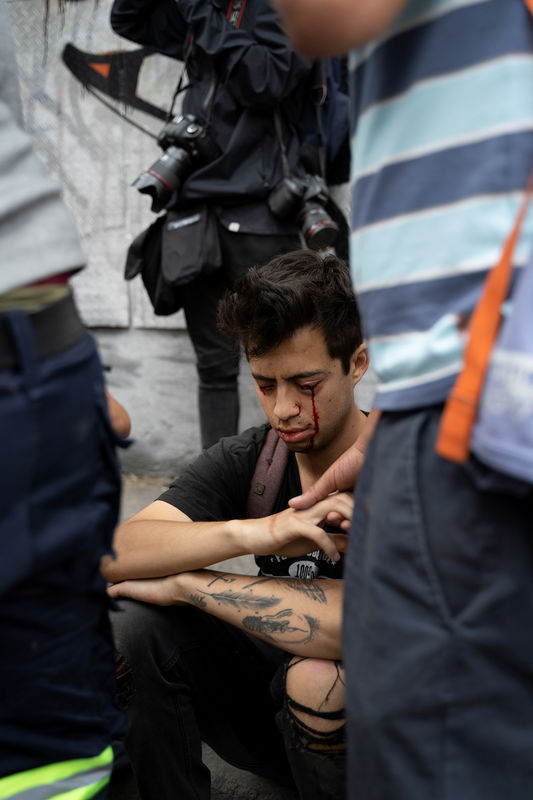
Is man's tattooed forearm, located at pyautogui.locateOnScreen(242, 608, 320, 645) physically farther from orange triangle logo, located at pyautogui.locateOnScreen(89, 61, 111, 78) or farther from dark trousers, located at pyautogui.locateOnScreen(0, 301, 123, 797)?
orange triangle logo, located at pyautogui.locateOnScreen(89, 61, 111, 78)

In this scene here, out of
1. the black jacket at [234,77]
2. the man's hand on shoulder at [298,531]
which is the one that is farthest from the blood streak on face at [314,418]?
the black jacket at [234,77]

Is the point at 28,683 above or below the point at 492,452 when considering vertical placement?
below

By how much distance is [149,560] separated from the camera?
1633mm

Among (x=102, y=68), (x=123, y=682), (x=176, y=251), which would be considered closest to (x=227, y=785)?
(x=123, y=682)

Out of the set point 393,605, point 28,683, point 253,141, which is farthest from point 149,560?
point 253,141

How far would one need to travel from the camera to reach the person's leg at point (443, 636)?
0.70 metres

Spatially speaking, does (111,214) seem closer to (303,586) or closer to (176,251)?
(176,251)

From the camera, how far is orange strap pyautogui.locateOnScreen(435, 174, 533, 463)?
673 millimetres

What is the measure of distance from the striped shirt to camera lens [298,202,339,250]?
5.65 ft

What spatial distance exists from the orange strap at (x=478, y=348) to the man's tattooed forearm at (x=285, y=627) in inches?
34.0

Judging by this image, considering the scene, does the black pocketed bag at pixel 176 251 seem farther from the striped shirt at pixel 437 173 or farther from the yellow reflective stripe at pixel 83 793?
the yellow reflective stripe at pixel 83 793

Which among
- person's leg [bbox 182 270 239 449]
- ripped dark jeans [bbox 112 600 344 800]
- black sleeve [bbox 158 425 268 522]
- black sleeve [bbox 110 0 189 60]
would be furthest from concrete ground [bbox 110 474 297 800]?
black sleeve [bbox 110 0 189 60]

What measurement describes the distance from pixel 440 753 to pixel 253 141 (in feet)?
7.97

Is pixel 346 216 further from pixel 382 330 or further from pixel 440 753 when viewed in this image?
pixel 440 753
